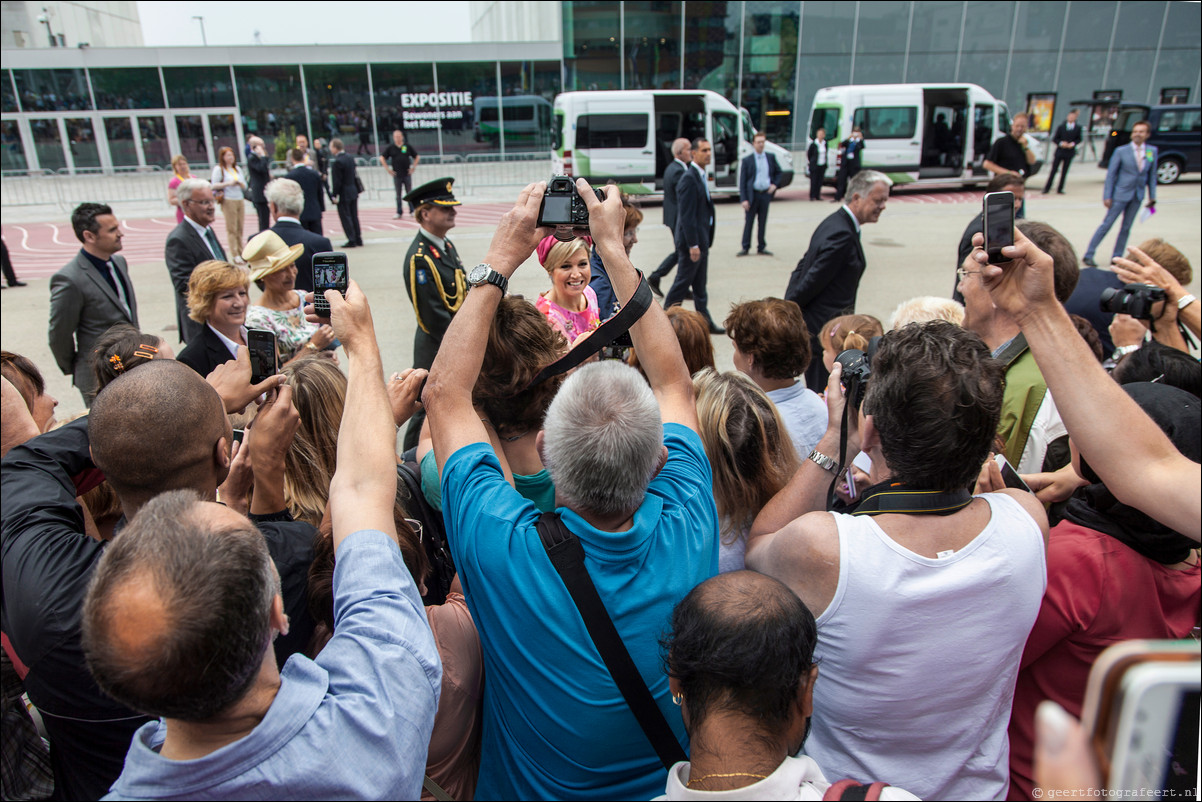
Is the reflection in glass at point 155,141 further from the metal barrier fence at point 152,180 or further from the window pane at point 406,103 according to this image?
the window pane at point 406,103

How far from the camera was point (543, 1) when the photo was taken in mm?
29594

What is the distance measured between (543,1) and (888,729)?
33185mm

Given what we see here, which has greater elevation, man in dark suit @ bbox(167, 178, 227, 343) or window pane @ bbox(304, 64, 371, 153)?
window pane @ bbox(304, 64, 371, 153)

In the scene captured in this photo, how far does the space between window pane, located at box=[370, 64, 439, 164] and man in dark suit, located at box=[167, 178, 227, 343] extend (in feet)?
73.6

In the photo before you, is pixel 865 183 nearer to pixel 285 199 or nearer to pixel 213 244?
pixel 285 199

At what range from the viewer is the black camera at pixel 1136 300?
2719 millimetres

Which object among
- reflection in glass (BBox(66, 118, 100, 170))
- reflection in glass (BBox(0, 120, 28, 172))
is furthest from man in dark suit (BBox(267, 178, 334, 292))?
reflection in glass (BBox(0, 120, 28, 172))

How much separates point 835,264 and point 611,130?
1390 cm

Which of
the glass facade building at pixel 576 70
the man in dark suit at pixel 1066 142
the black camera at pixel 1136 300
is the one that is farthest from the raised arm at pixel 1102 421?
the glass facade building at pixel 576 70

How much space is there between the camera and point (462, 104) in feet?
88.9

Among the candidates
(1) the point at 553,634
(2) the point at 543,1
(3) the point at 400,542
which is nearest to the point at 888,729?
(1) the point at 553,634

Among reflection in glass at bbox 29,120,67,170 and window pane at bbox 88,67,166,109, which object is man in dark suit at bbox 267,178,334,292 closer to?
reflection in glass at bbox 29,120,67,170

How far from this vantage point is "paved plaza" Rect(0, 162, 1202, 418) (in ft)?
28.3

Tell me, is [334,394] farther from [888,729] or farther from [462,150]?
[462,150]
